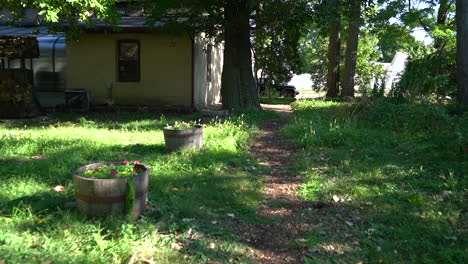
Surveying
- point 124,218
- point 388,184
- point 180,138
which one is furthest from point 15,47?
point 388,184

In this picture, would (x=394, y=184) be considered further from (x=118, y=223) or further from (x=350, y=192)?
(x=118, y=223)

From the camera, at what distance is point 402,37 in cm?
2036

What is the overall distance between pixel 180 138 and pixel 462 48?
26.3 ft

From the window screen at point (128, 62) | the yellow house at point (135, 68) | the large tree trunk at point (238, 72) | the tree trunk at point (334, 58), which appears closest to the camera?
the large tree trunk at point (238, 72)

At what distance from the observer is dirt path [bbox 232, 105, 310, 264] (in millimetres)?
3564

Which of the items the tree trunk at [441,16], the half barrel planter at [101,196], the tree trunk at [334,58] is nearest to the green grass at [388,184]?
the half barrel planter at [101,196]

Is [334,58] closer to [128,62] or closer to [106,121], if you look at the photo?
[128,62]

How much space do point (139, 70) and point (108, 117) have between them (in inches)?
107

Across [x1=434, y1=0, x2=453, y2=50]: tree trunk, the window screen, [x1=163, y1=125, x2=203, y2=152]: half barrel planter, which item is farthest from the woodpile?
[x1=434, y1=0, x2=453, y2=50]: tree trunk

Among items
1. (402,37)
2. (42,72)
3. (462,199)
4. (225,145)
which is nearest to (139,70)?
(42,72)

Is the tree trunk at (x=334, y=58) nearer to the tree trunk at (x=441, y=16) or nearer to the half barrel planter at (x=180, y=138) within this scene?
the tree trunk at (x=441, y=16)

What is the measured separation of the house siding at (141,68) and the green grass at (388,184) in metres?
6.13

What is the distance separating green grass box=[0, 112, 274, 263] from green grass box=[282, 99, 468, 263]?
882 mm

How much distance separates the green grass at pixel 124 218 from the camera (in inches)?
130
